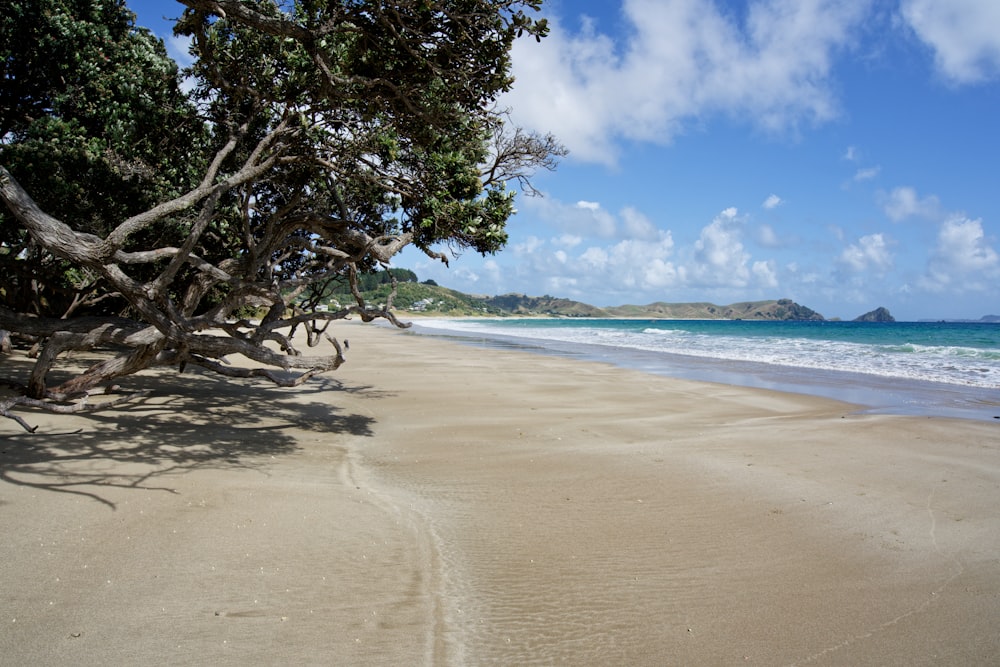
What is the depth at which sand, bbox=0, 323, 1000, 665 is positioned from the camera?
10.3 ft

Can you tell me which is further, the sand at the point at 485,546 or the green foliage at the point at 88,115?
the green foliage at the point at 88,115

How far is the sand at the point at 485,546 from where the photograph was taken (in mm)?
3125

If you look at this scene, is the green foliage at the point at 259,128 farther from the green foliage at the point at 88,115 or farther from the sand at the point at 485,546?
the sand at the point at 485,546

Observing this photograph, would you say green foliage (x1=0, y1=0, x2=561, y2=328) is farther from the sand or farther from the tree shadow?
the sand

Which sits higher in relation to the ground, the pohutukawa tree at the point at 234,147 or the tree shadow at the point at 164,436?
the pohutukawa tree at the point at 234,147

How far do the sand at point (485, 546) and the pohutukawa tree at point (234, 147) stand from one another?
1.47 metres

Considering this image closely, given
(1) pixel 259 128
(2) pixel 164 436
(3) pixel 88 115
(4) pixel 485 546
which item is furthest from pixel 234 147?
(4) pixel 485 546

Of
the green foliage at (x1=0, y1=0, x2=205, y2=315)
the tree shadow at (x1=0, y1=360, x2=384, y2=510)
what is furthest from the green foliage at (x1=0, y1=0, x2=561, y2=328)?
the tree shadow at (x1=0, y1=360, x2=384, y2=510)

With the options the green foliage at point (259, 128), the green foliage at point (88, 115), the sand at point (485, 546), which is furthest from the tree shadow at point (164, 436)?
the green foliage at point (88, 115)

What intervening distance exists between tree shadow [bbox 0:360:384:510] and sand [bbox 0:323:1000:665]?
0.05 m

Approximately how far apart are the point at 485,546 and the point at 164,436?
482 cm

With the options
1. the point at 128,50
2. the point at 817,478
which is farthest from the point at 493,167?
the point at 817,478

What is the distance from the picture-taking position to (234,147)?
8867 millimetres

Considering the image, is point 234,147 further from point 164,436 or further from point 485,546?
point 485,546
